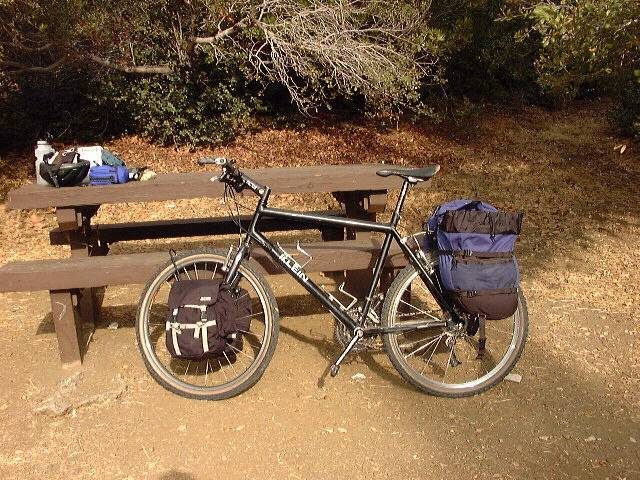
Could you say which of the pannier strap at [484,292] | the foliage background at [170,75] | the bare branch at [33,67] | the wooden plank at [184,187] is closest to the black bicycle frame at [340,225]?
the pannier strap at [484,292]

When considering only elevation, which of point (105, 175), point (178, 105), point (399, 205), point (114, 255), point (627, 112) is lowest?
point (178, 105)

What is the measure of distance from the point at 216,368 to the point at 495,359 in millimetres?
1783

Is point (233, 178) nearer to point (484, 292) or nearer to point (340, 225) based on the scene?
point (340, 225)

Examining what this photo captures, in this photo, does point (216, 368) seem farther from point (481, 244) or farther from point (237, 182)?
point (481, 244)

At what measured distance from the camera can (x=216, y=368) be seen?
12.8ft

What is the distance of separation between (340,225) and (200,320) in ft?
3.07

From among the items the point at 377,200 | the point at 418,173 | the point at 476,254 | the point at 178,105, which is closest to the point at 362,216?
the point at 377,200

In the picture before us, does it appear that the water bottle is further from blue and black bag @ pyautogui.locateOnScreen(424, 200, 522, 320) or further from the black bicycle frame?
blue and black bag @ pyautogui.locateOnScreen(424, 200, 522, 320)

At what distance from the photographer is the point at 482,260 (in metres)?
3.36

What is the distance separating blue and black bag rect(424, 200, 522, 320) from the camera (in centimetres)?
335

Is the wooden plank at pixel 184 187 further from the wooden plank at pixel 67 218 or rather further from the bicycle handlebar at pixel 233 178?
the bicycle handlebar at pixel 233 178

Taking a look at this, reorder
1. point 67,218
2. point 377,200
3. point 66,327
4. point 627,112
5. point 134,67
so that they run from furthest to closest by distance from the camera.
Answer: point 627,112 → point 134,67 → point 377,200 → point 67,218 → point 66,327

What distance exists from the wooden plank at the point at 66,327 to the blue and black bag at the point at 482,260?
231cm

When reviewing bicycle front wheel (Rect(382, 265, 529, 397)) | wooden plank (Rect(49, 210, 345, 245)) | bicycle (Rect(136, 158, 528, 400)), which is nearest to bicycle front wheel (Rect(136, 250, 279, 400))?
bicycle (Rect(136, 158, 528, 400))
